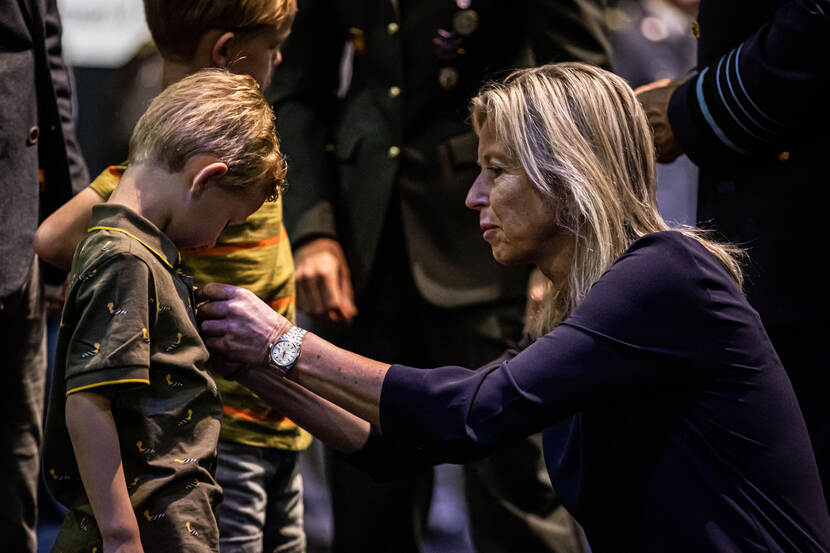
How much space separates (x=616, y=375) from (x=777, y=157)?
68 centimetres

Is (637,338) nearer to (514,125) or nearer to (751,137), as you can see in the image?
(514,125)

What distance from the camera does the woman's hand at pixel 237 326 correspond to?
1.42 meters

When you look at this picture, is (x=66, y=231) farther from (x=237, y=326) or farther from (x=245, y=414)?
(x=245, y=414)

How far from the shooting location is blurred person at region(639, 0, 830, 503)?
1657 millimetres

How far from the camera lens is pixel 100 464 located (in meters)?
1.21

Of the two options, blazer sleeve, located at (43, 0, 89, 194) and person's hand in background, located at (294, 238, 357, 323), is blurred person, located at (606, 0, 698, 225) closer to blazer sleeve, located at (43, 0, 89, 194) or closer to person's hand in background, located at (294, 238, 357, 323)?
person's hand in background, located at (294, 238, 357, 323)

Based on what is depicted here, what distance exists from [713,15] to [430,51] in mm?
646

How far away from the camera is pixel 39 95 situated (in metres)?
2.01

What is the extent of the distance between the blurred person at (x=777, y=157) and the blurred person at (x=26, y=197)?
1284mm

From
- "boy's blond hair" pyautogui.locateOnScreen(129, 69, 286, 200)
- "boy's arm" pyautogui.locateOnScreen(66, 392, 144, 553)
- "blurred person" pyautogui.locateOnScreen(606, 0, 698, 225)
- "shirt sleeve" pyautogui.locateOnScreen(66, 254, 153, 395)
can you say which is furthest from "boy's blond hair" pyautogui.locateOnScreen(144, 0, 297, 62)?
"blurred person" pyautogui.locateOnScreen(606, 0, 698, 225)

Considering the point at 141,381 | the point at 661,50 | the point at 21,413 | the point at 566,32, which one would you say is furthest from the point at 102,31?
the point at 141,381

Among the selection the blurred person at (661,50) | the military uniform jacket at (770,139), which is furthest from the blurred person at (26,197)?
the blurred person at (661,50)

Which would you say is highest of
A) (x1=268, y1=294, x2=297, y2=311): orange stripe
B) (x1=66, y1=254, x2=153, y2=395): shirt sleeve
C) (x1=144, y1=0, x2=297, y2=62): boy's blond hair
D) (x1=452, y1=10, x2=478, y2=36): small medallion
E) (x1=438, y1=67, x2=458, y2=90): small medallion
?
(x1=144, y1=0, x2=297, y2=62): boy's blond hair

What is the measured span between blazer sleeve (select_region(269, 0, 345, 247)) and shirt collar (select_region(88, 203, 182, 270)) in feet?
2.97
